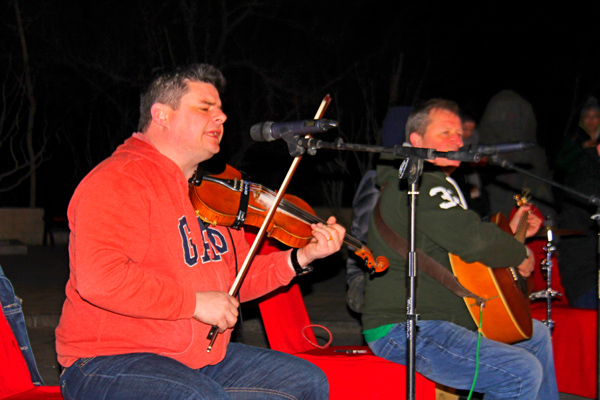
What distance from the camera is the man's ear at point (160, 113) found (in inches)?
99.0

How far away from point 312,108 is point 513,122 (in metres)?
7.48

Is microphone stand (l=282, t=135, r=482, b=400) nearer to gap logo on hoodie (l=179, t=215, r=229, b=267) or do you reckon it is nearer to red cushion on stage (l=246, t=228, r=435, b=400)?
gap logo on hoodie (l=179, t=215, r=229, b=267)

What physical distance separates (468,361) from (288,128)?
4.53 feet

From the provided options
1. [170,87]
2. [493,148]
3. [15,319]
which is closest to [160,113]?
[170,87]

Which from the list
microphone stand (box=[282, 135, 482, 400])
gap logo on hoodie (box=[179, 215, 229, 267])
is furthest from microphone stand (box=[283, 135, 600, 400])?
gap logo on hoodie (box=[179, 215, 229, 267])

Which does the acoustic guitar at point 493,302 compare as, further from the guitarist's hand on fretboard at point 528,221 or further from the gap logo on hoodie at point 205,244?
the gap logo on hoodie at point 205,244

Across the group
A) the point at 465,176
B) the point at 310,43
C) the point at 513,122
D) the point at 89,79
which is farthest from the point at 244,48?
the point at 465,176

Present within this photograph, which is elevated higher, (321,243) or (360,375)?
(321,243)

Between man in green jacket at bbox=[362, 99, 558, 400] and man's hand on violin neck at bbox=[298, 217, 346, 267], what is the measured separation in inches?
14.4

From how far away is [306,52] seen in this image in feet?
42.1

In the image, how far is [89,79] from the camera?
1318 centimetres

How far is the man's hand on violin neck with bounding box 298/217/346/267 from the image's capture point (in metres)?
2.79

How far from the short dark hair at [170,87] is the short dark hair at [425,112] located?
1.18m

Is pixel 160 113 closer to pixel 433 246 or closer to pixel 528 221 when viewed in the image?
pixel 433 246
